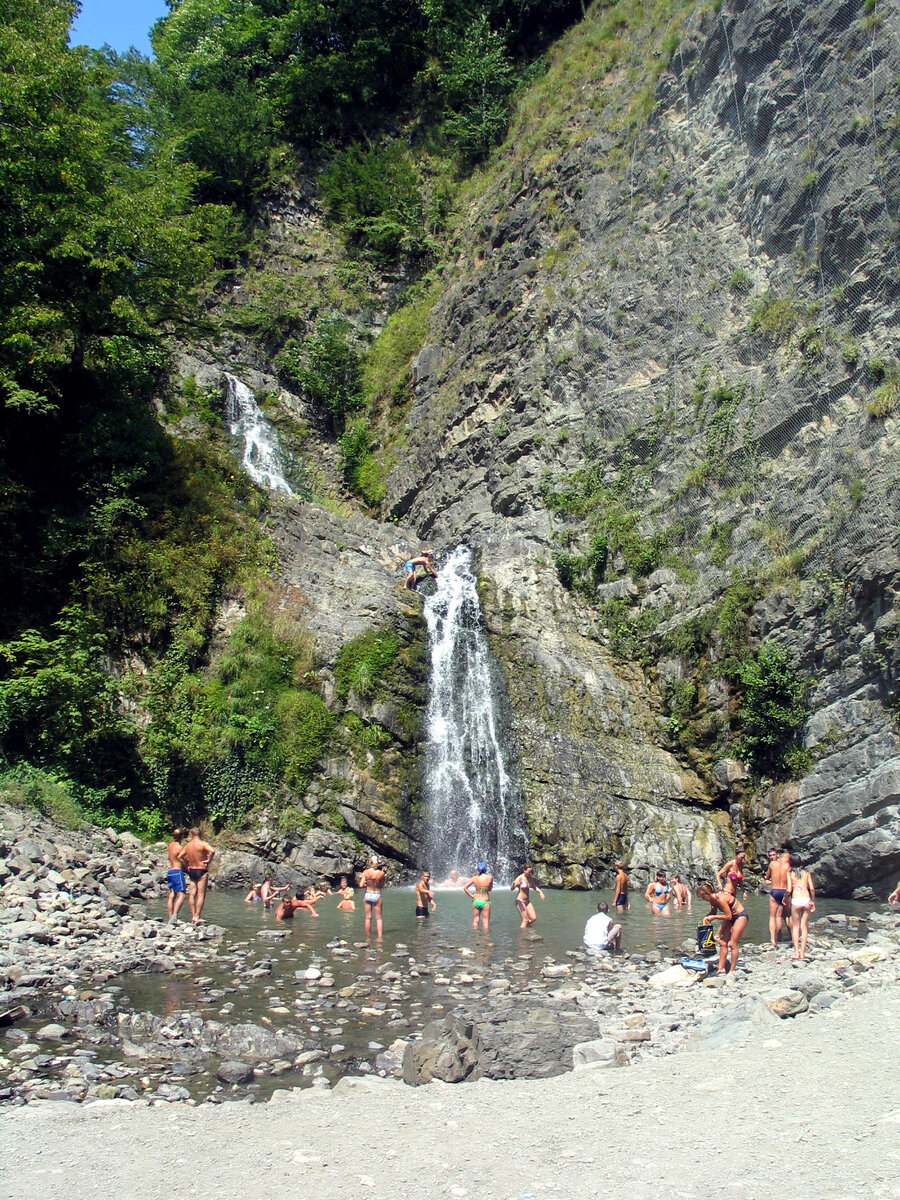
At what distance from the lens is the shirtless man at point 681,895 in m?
15.6

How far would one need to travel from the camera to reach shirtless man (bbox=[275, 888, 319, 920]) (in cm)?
1368

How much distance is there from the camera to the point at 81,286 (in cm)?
2011

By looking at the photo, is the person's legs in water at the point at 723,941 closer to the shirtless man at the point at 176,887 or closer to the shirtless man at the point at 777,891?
the shirtless man at the point at 777,891

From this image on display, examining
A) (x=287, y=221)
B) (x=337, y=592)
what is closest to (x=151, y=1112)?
(x=337, y=592)

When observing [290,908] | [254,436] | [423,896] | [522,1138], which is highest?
[254,436]

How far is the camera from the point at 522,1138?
5.28m

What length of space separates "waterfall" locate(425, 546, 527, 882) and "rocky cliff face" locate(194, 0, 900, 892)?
0.46m

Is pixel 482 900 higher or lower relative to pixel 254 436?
lower

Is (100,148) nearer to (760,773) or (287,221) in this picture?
(287,221)

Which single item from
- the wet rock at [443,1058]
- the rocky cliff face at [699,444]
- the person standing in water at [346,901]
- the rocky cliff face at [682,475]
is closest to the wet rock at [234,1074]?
the wet rock at [443,1058]

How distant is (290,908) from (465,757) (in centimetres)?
646

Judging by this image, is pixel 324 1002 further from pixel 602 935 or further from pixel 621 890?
pixel 621 890

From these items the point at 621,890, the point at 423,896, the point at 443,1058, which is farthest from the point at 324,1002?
the point at 621,890

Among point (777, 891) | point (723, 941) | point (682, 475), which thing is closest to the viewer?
point (723, 941)
